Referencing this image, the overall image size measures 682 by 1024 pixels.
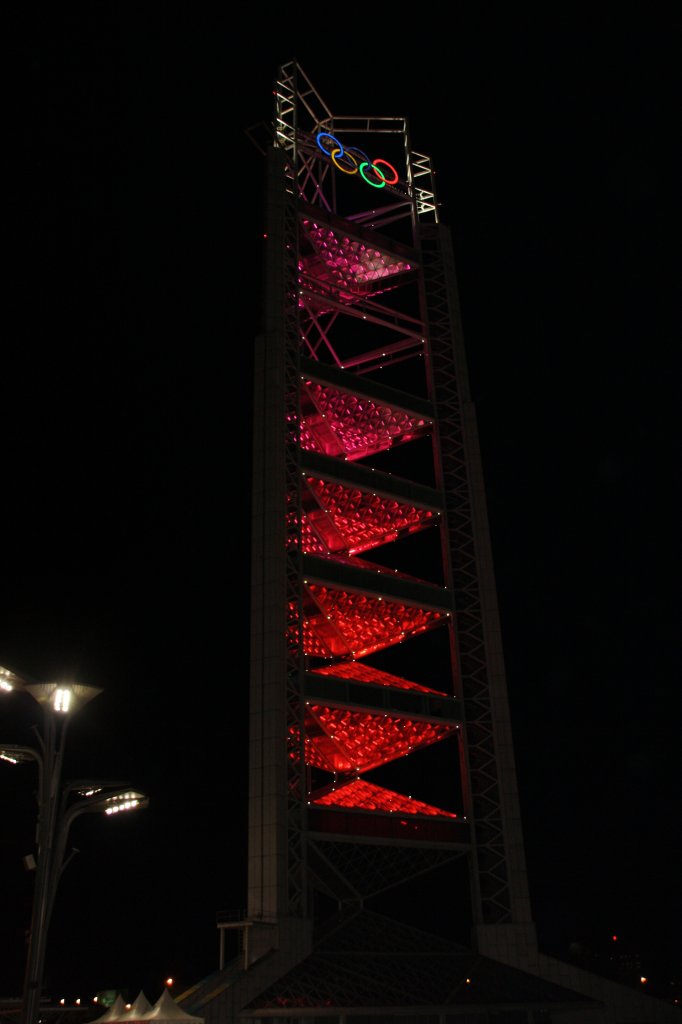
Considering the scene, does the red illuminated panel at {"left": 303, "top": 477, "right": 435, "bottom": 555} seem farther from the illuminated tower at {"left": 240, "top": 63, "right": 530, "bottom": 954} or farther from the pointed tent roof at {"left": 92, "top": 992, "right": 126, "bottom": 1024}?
the pointed tent roof at {"left": 92, "top": 992, "right": 126, "bottom": 1024}

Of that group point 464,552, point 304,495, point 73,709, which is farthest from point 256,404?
point 73,709

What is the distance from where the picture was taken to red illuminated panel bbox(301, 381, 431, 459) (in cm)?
6116

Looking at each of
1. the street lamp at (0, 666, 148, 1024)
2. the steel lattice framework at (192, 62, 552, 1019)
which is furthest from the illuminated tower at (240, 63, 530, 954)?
the street lamp at (0, 666, 148, 1024)

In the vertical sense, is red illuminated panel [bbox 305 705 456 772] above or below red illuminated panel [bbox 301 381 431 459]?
below

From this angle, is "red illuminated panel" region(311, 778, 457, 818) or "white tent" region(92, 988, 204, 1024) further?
"red illuminated panel" region(311, 778, 457, 818)

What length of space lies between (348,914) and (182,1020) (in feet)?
46.9

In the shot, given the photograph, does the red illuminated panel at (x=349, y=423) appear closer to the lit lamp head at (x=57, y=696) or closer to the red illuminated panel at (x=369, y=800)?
the red illuminated panel at (x=369, y=800)

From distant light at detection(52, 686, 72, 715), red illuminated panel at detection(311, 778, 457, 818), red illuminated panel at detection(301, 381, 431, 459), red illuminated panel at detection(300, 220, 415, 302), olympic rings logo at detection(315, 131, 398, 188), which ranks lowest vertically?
distant light at detection(52, 686, 72, 715)

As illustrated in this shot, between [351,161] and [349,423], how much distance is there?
64.9ft

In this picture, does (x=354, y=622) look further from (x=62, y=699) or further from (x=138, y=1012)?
(x=62, y=699)

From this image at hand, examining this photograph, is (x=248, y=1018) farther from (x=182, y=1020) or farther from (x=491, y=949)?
(x=491, y=949)

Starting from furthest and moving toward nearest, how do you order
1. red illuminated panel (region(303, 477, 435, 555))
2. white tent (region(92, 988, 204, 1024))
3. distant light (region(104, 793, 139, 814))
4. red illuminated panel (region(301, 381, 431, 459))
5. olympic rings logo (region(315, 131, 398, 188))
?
1. olympic rings logo (region(315, 131, 398, 188))
2. red illuminated panel (region(301, 381, 431, 459))
3. red illuminated panel (region(303, 477, 435, 555))
4. white tent (region(92, 988, 204, 1024))
5. distant light (region(104, 793, 139, 814))

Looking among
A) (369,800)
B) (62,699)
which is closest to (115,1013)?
(369,800)

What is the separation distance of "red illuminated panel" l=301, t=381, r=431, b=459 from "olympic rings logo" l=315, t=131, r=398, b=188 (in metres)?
18.1
